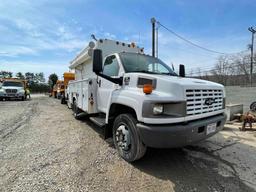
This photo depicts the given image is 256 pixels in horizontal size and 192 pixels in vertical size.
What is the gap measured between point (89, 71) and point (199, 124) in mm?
5245

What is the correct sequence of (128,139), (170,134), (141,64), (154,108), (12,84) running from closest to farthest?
(170,134), (154,108), (128,139), (141,64), (12,84)

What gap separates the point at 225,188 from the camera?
2814mm

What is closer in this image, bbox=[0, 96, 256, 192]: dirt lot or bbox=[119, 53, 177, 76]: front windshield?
bbox=[0, 96, 256, 192]: dirt lot

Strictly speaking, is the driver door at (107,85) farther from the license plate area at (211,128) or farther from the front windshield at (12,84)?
the front windshield at (12,84)

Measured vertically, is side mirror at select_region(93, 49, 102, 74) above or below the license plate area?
above

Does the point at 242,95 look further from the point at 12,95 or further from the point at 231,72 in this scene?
the point at 12,95

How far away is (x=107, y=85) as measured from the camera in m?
4.68

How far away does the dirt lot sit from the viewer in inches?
114

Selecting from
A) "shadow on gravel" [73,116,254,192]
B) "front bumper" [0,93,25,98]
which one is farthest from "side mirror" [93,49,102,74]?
"front bumper" [0,93,25,98]

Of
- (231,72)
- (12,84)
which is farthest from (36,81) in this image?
(231,72)

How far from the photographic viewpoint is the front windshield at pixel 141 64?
4172mm

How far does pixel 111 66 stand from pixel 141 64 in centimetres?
76

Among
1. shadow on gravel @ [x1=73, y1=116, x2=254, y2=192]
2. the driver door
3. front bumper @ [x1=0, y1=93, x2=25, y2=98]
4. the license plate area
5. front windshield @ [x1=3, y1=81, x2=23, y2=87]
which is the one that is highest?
front windshield @ [x1=3, y1=81, x2=23, y2=87]

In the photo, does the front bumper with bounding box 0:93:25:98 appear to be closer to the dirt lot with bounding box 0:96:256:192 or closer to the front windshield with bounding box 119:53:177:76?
the dirt lot with bounding box 0:96:256:192
